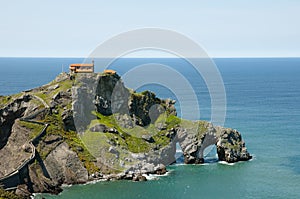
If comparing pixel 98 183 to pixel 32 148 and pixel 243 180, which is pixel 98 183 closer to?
pixel 32 148

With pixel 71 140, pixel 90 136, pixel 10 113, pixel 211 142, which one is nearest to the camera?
pixel 71 140

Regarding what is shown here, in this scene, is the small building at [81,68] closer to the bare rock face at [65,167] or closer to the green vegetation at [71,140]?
the green vegetation at [71,140]

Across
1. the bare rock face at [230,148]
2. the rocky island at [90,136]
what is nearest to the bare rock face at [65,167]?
the rocky island at [90,136]

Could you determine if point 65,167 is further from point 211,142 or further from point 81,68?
point 211,142

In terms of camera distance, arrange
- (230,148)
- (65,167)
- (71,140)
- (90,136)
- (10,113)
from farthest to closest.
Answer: (230,148) → (10,113) → (90,136) → (71,140) → (65,167)

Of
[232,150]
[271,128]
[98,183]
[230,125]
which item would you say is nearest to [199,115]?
[230,125]

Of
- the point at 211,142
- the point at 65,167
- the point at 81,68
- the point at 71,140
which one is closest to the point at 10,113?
the point at 71,140

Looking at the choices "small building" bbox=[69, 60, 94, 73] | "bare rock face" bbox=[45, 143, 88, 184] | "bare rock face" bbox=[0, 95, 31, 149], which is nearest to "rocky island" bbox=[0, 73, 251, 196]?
"bare rock face" bbox=[45, 143, 88, 184]
